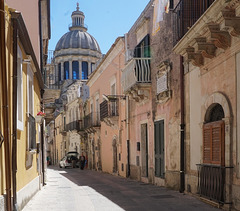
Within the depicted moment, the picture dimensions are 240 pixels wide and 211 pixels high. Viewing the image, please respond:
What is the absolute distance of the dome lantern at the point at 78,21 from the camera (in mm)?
61375

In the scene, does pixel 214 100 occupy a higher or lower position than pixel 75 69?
lower

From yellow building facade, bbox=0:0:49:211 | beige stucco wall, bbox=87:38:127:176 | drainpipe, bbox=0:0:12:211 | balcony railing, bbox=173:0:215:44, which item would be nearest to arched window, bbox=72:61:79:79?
beige stucco wall, bbox=87:38:127:176

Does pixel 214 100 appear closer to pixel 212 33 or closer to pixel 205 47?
pixel 205 47

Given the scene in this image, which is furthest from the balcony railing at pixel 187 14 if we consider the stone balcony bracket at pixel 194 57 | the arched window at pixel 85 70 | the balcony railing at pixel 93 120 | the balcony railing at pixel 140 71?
the arched window at pixel 85 70

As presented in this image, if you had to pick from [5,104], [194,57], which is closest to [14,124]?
[5,104]

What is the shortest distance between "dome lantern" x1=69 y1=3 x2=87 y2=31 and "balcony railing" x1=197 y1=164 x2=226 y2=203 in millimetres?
54215

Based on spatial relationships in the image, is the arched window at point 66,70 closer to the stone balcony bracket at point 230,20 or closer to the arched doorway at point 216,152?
the arched doorway at point 216,152

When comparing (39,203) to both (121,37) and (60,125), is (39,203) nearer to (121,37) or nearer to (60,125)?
(121,37)

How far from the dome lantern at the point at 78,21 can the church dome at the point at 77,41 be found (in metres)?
1.49

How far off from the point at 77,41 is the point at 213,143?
50.2 meters

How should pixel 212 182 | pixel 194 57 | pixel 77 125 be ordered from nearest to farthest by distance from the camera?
pixel 212 182 → pixel 194 57 → pixel 77 125

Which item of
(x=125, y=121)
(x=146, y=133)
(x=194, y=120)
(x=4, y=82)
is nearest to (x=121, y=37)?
(x=125, y=121)

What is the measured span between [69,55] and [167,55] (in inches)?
1738

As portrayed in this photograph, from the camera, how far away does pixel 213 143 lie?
909 cm
